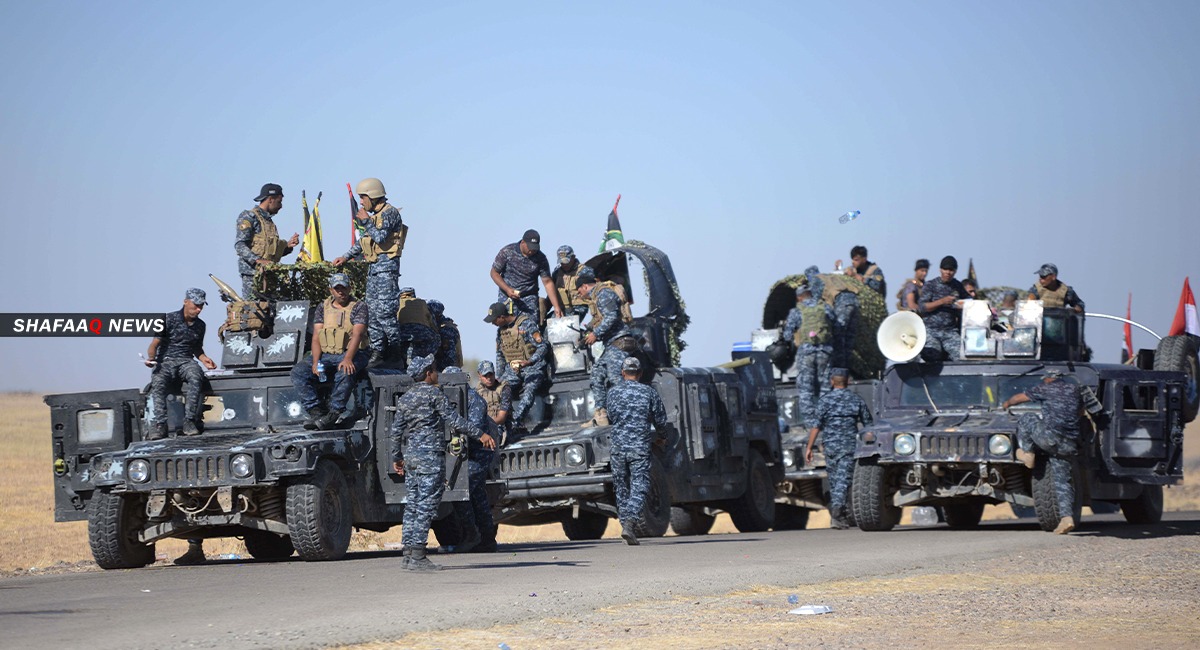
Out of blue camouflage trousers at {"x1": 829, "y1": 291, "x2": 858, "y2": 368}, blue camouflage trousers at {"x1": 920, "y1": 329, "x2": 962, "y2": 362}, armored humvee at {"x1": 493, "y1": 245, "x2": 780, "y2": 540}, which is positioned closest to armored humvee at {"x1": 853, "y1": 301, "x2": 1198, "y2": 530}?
blue camouflage trousers at {"x1": 920, "y1": 329, "x2": 962, "y2": 362}

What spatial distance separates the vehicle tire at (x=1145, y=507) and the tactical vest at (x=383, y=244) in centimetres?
909

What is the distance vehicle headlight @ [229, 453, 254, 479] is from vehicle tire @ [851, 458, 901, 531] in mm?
6905

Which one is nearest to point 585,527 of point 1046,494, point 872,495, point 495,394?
point 495,394

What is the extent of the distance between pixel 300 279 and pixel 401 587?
6539mm

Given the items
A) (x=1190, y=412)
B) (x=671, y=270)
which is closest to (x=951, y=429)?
(x=1190, y=412)

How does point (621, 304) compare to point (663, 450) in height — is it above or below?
above

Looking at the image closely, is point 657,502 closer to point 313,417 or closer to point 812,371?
point 812,371

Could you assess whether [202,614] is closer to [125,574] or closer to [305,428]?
[125,574]

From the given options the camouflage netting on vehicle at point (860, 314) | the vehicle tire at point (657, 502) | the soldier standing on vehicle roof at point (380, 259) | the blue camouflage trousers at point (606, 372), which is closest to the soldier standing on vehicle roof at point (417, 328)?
the soldier standing on vehicle roof at point (380, 259)

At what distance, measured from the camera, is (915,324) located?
18531 mm

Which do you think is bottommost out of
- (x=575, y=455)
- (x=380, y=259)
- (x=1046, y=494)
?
(x=1046, y=494)

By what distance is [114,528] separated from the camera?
14156mm

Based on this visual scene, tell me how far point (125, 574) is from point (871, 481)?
7.92m

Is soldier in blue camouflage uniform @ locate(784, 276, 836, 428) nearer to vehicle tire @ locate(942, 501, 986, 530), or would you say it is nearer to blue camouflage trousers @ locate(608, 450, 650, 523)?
vehicle tire @ locate(942, 501, 986, 530)
